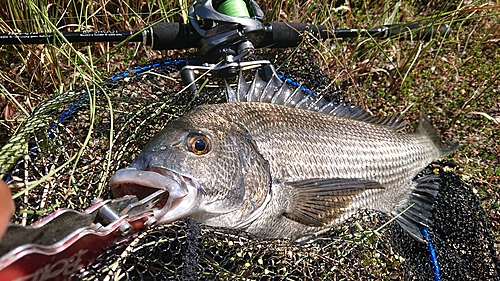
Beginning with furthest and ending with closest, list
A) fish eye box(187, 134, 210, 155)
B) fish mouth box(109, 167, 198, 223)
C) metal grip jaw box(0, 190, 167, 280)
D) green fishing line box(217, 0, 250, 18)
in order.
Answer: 1. green fishing line box(217, 0, 250, 18)
2. fish eye box(187, 134, 210, 155)
3. fish mouth box(109, 167, 198, 223)
4. metal grip jaw box(0, 190, 167, 280)

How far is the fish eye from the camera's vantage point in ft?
6.57

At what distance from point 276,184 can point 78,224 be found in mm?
1143

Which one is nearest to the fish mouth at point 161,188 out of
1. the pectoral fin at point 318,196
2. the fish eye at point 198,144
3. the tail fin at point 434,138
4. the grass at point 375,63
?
the fish eye at point 198,144

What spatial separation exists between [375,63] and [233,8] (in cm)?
204

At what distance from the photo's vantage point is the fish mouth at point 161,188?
1729mm

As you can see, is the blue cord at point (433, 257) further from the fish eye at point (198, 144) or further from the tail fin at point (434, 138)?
the fish eye at point (198, 144)

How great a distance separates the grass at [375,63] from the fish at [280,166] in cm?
74

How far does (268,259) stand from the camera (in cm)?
210

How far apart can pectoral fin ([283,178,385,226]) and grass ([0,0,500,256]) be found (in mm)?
1226

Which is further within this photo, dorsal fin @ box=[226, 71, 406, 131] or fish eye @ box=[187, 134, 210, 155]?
dorsal fin @ box=[226, 71, 406, 131]

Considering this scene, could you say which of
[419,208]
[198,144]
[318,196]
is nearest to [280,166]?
[318,196]

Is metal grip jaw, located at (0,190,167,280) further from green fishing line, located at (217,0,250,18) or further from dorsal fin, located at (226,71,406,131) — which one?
green fishing line, located at (217,0,250,18)

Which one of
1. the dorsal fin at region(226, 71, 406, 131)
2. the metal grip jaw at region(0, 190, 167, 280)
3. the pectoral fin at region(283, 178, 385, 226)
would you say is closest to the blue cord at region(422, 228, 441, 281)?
the pectoral fin at region(283, 178, 385, 226)

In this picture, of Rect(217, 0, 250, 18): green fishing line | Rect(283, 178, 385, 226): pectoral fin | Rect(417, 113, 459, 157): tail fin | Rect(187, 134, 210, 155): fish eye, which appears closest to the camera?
Rect(187, 134, 210, 155): fish eye
